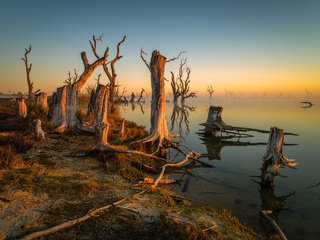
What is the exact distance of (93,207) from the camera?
4.26 meters

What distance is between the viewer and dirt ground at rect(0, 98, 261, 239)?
351 cm

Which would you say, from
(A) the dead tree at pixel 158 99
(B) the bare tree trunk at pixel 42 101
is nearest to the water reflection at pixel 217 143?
(A) the dead tree at pixel 158 99

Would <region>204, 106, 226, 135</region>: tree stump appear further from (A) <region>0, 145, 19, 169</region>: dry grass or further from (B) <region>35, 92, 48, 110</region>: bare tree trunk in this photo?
(A) <region>0, 145, 19, 169</region>: dry grass

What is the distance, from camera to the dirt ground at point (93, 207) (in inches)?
138

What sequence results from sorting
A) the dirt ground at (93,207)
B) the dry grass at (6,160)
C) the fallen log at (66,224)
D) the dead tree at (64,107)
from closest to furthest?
the fallen log at (66,224), the dirt ground at (93,207), the dry grass at (6,160), the dead tree at (64,107)

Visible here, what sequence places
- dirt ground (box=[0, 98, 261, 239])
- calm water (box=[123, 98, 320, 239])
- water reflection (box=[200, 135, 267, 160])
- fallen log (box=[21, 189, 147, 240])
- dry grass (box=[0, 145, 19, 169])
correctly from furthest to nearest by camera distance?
water reflection (box=[200, 135, 267, 160]) < dry grass (box=[0, 145, 19, 169]) < calm water (box=[123, 98, 320, 239]) < dirt ground (box=[0, 98, 261, 239]) < fallen log (box=[21, 189, 147, 240])

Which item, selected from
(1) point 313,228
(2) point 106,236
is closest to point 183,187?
(1) point 313,228

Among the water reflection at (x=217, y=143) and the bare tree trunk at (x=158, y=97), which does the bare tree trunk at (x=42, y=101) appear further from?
the water reflection at (x=217, y=143)

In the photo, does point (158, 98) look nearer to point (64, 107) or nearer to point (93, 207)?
point (64, 107)

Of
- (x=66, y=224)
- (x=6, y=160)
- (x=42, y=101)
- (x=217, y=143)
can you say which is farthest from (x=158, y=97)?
(x=42, y=101)

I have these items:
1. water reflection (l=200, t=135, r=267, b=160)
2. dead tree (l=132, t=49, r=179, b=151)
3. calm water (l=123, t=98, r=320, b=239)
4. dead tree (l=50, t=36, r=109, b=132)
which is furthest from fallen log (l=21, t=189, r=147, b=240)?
water reflection (l=200, t=135, r=267, b=160)

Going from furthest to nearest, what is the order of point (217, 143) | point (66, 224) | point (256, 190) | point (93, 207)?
1. point (217, 143)
2. point (256, 190)
3. point (93, 207)
4. point (66, 224)

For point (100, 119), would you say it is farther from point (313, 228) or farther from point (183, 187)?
point (313, 228)

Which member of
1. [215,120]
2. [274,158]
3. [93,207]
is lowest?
[93,207]
